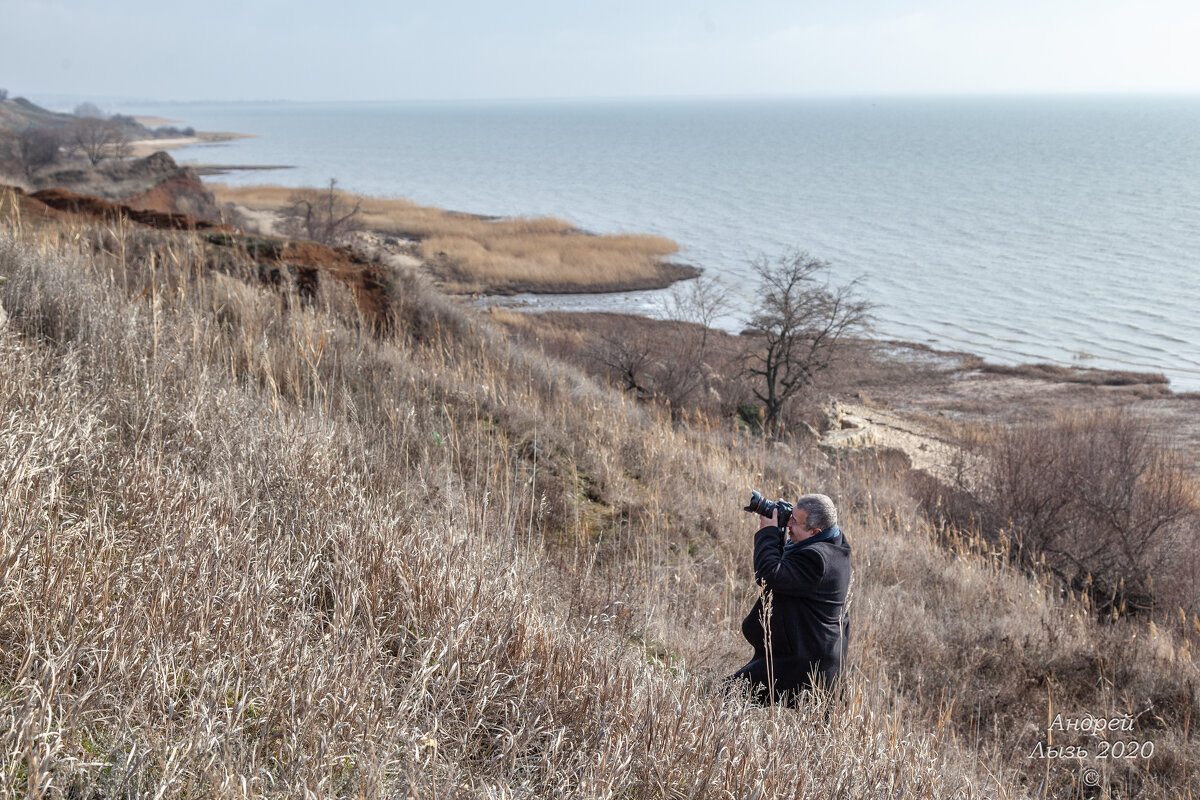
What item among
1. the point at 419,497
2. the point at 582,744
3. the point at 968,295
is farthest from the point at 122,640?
the point at 968,295

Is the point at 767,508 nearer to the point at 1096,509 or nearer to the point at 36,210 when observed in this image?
the point at 1096,509

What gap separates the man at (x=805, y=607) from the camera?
3.76m

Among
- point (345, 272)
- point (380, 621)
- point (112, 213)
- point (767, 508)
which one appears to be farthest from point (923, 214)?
point (380, 621)

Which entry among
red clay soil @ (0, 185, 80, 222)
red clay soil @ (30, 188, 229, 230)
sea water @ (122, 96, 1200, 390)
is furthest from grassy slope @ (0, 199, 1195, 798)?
sea water @ (122, 96, 1200, 390)

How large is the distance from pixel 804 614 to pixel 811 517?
1.56 ft

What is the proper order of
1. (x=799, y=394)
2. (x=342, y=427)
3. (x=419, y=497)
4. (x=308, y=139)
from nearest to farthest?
(x=419, y=497) < (x=342, y=427) < (x=799, y=394) < (x=308, y=139)

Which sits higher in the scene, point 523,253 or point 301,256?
point 301,256

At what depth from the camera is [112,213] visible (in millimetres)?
10836

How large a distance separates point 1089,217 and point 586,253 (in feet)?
124

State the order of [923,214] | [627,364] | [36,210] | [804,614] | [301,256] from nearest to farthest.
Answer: [804,614], [36,210], [301,256], [627,364], [923,214]

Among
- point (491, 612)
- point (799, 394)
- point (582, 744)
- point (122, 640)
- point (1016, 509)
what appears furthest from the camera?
point (799, 394)

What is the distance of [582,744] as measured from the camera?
2.29 meters

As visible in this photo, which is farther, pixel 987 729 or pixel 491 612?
pixel 987 729

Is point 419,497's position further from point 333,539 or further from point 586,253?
point 586,253
